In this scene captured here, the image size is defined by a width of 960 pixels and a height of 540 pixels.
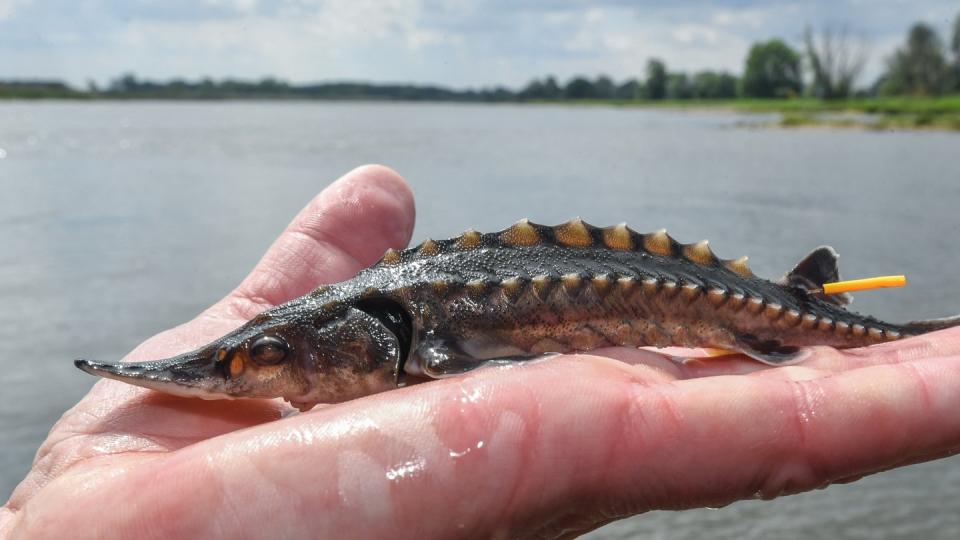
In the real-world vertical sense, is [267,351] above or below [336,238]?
below

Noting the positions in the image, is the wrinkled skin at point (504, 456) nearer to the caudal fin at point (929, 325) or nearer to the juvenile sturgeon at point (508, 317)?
the juvenile sturgeon at point (508, 317)

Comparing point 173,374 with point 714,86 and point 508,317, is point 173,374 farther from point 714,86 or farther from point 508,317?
point 714,86

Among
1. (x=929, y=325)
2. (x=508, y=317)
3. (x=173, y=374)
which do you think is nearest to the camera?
(x=173, y=374)

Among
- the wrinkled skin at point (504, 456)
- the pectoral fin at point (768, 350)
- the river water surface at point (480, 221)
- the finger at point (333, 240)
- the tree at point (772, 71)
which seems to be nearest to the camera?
the wrinkled skin at point (504, 456)

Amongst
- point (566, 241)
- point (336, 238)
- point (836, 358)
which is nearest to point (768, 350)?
point (836, 358)

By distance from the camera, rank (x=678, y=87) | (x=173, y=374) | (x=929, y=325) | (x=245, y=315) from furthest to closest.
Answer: (x=678, y=87) < (x=245, y=315) < (x=929, y=325) < (x=173, y=374)

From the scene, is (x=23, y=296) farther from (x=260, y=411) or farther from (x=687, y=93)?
(x=687, y=93)

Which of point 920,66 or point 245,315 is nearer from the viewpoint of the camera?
point 245,315

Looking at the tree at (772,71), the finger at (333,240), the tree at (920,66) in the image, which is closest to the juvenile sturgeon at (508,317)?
the finger at (333,240)
